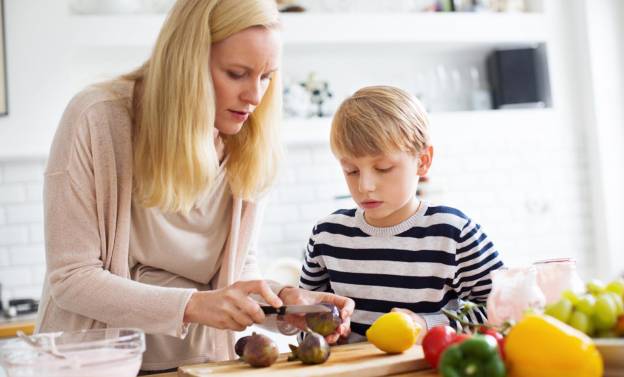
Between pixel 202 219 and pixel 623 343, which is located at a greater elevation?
pixel 202 219

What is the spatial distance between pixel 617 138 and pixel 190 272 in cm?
360

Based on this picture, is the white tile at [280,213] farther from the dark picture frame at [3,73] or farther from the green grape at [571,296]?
the green grape at [571,296]

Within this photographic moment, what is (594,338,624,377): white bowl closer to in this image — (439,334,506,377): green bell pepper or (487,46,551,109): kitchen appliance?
(439,334,506,377): green bell pepper

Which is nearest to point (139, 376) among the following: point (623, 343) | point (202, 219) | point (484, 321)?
point (202, 219)

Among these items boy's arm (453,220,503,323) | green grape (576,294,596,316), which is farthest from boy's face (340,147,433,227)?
green grape (576,294,596,316)

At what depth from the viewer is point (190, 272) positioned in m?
2.06

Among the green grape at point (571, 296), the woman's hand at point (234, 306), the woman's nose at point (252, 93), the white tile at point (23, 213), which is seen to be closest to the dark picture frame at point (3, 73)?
the white tile at point (23, 213)

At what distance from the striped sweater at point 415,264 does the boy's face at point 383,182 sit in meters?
0.06

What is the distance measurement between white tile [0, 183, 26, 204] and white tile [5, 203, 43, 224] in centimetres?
3

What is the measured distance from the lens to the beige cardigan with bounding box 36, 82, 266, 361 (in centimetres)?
176

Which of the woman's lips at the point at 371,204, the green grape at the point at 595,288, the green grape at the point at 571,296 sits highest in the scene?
the woman's lips at the point at 371,204

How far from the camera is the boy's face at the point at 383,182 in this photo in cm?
199

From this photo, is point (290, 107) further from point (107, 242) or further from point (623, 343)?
point (623, 343)

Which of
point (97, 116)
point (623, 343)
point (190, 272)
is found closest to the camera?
point (623, 343)
